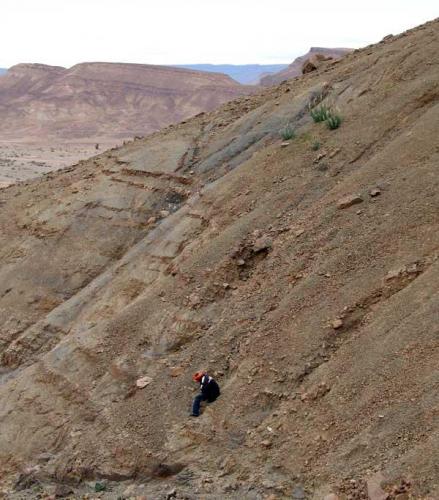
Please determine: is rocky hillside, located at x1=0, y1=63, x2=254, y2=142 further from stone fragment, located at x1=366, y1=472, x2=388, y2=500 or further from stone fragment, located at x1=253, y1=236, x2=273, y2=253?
stone fragment, located at x1=366, y1=472, x2=388, y2=500

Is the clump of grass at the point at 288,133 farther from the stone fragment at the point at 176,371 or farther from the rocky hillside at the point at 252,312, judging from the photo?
the stone fragment at the point at 176,371

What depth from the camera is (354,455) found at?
8.15 m

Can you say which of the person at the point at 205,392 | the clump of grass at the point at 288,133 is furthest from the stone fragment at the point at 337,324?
the clump of grass at the point at 288,133

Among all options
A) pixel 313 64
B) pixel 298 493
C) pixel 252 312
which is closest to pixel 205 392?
pixel 252 312

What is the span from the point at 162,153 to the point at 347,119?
5252mm

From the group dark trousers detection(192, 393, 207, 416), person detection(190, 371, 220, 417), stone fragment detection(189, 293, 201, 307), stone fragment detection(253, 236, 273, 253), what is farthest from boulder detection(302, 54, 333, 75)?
dark trousers detection(192, 393, 207, 416)

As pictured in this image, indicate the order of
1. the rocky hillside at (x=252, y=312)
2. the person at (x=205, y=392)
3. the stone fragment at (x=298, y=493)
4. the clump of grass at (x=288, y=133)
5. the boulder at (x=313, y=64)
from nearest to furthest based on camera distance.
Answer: the stone fragment at (x=298, y=493)
the rocky hillside at (x=252, y=312)
the person at (x=205, y=392)
the clump of grass at (x=288, y=133)
the boulder at (x=313, y=64)

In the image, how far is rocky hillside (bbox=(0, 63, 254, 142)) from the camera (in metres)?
89.9

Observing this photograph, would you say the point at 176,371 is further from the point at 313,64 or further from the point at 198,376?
the point at 313,64

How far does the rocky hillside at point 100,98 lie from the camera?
89.9 metres

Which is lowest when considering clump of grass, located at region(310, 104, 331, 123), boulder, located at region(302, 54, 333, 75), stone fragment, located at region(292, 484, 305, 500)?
stone fragment, located at region(292, 484, 305, 500)

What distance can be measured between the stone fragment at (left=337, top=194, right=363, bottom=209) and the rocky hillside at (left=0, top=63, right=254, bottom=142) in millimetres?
75605

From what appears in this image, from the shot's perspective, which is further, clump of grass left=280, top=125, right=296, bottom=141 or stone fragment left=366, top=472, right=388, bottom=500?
clump of grass left=280, top=125, right=296, bottom=141

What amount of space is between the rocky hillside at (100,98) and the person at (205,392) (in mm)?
77148
